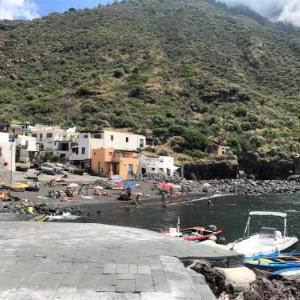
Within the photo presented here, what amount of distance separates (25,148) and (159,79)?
57486 mm

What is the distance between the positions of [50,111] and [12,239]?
3835 inches

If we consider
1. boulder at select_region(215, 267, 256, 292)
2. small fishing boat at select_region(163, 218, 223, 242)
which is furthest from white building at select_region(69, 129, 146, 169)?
boulder at select_region(215, 267, 256, 292)

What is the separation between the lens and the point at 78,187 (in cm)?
6138

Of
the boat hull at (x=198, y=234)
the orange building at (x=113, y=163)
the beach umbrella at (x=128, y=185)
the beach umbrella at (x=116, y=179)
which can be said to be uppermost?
the orange building at (x=113, y=163)

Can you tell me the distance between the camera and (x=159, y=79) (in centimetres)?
12731

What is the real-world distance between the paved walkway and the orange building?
194 ft

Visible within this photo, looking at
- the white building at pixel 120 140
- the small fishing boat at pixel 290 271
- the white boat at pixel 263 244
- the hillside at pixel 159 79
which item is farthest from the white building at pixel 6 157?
the small fishing boat at pixel 290 271

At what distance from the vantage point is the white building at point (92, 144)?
262ft

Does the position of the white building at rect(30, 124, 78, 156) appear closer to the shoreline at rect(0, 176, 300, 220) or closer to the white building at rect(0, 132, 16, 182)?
the shoreline at rect(0, 176, 300, 220)

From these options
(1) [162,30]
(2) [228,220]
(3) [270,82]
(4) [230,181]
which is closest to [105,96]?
(4) [230,181]

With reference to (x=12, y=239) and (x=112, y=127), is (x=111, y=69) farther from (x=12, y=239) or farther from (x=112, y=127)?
(x=12, y=239)

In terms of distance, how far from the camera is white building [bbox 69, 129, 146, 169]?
79.9 meters

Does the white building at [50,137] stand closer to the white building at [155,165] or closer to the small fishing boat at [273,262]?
the white building at [155,165]

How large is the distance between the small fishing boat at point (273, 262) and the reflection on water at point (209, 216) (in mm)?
9926
